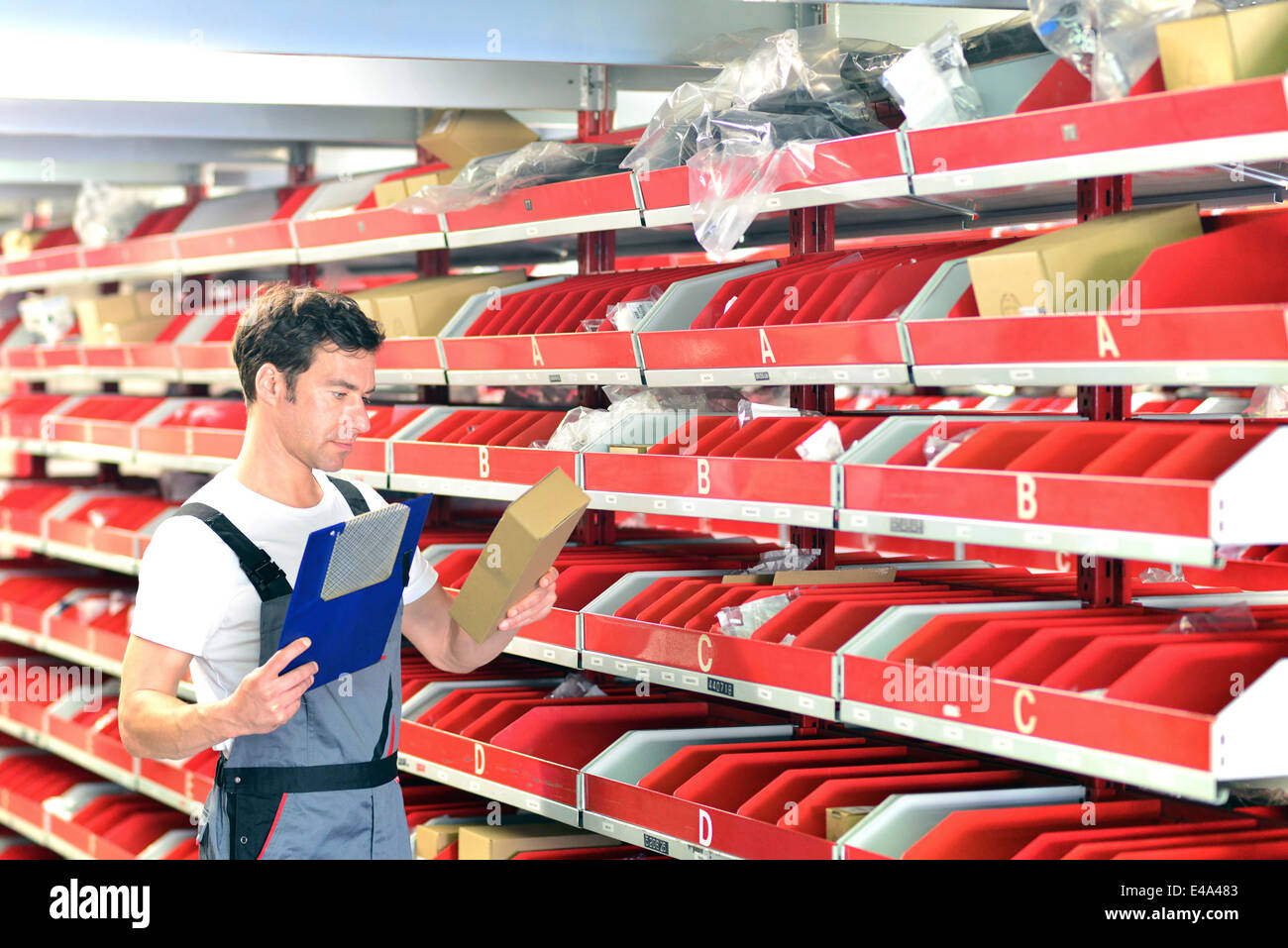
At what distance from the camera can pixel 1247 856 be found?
2.55 meters

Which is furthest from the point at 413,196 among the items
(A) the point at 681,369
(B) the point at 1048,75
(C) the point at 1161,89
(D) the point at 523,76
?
(C) the point at 1161,89

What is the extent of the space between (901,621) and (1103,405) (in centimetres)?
60

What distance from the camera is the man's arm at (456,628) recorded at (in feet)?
10.00

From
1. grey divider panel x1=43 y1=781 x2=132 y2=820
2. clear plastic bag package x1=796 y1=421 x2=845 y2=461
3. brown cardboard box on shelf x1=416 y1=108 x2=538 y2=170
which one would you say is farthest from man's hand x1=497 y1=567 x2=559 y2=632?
grey divider panel x1=43 y1=781 x2=132 y2=820

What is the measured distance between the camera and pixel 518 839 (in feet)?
12.9

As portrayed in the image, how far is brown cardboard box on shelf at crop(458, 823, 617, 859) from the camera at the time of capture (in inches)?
A: 154

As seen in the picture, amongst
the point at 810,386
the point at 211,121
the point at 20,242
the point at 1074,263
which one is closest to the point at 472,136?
the point at 211,121

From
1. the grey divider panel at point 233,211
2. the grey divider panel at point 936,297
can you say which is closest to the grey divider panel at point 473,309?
the grey divider panel at point 936,297

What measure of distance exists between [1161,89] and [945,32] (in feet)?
1.98

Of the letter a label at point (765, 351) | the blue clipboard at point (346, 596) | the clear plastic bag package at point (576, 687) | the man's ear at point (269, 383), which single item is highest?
the letter a label at point (765, 351)

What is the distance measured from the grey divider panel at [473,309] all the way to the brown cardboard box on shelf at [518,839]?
145cm

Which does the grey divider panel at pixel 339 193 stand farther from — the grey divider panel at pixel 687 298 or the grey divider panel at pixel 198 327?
the grey divider panel at pixel 687 298

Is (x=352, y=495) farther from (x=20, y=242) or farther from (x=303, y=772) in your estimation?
(x=20, y=242)
